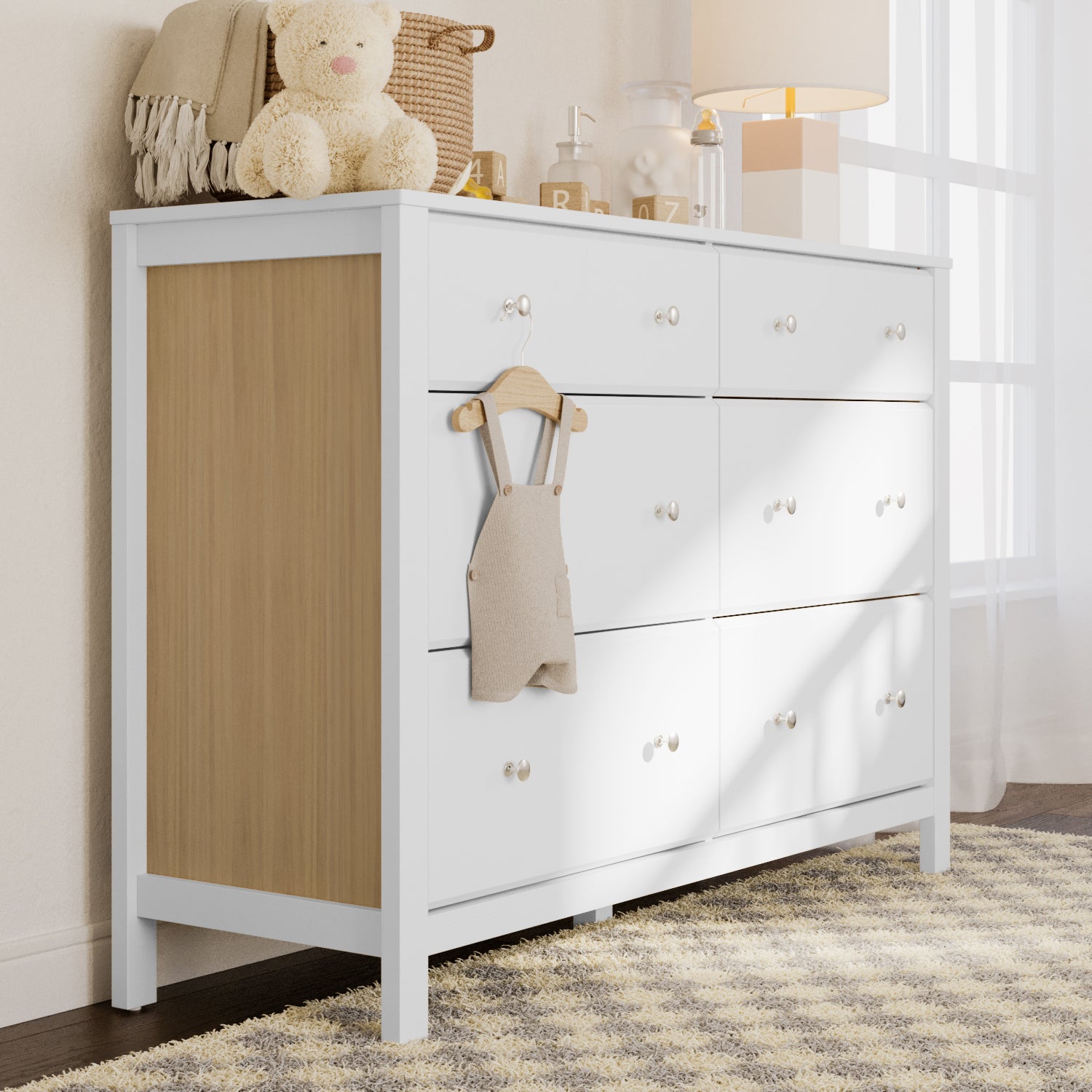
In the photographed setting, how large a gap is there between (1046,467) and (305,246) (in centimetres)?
230

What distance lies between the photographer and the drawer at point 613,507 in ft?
6.34

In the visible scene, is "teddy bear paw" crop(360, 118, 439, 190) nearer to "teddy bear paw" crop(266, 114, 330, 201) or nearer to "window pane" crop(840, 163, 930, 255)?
"teddy bear paw" crop(266, 114, 330, 201)

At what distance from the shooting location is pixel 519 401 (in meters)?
2.00

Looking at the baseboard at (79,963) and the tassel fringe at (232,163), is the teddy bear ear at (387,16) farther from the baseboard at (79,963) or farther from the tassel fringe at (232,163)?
the baseboard at (79,963)

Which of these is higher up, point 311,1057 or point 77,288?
point 77,288

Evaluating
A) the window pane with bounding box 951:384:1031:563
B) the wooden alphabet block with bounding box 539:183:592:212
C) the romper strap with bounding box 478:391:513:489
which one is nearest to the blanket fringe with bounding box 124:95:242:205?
the romper strap with bounding box 478:391:513:489

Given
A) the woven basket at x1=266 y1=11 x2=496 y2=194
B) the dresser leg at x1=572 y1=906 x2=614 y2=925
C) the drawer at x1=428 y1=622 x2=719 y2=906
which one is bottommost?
the dresser leg at x1=572 y1=906 x2=614 y2=925

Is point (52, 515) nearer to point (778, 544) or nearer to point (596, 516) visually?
point (596, 516)

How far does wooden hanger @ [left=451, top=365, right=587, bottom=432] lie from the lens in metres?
1.93

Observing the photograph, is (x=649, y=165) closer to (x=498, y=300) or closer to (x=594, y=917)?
(x=498, y=300)

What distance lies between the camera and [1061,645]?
3777 millimetres

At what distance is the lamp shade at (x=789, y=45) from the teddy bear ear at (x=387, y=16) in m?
0.87

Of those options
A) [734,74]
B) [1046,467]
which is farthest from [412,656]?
[1046,467]

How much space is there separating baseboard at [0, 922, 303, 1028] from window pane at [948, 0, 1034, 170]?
2.24 metres
